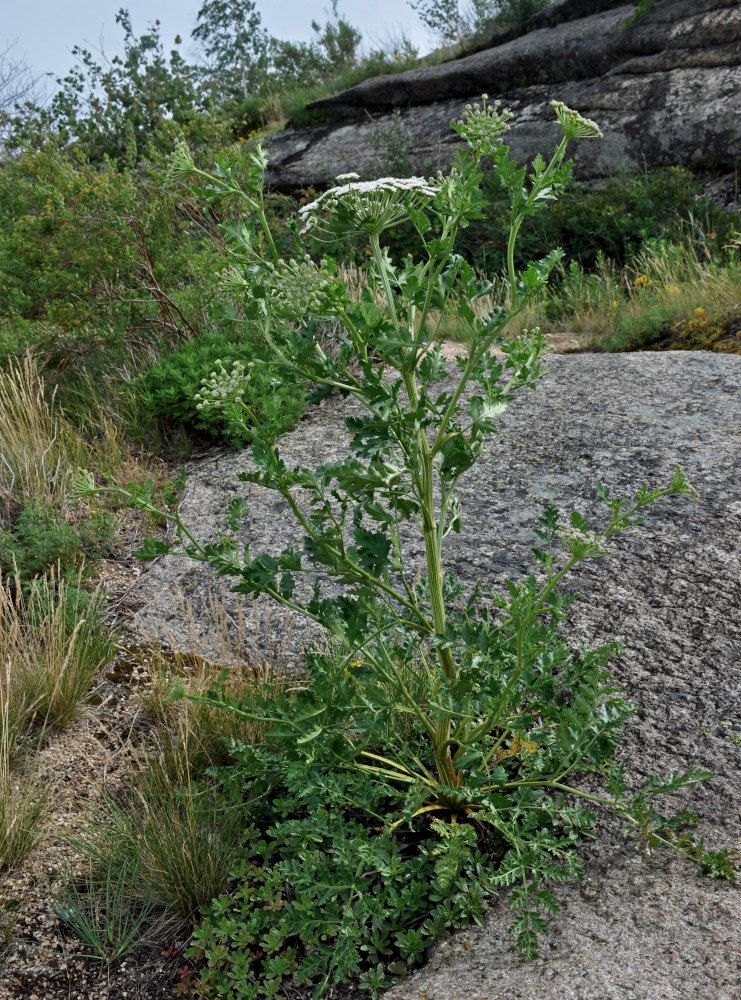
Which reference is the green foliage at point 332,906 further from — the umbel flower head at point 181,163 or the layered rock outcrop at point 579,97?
the layered rock outcrop at point 579,97

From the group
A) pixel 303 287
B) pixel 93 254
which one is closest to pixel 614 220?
pixel 93 254

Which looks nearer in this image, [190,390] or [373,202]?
[373,202]

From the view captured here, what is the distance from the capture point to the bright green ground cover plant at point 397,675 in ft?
5.20

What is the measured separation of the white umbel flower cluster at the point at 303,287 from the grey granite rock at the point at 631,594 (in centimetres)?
148

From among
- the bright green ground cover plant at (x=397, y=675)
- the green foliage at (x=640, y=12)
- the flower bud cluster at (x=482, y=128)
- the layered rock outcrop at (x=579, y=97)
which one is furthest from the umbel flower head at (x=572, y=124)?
the green foliage at (x=640, y=12)

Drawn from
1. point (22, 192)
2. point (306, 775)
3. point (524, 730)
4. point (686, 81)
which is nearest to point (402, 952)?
point (306, 775)

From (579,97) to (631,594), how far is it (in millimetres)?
10054

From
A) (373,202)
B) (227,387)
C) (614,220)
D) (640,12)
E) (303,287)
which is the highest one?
(640,12)

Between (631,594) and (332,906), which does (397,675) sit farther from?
(631,594)

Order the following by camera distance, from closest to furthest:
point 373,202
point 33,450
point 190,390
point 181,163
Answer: point 373,202 → point 181,163 → point 33,450 → point 190,390

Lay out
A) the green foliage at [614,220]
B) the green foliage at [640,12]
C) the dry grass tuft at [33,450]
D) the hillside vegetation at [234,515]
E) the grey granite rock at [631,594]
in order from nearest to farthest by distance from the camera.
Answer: the grey granite rock at [631,594] < the hillside vegetation at [234,515] < the dry grass tuft at [33,450] < the green foliage at [614,220] < the green foliage at [640,12]

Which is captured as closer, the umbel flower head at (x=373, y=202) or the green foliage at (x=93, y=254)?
the umbel flower head at (x=373, y=202)

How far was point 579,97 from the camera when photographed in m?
10.6

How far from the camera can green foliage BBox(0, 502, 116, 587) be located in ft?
12.6
